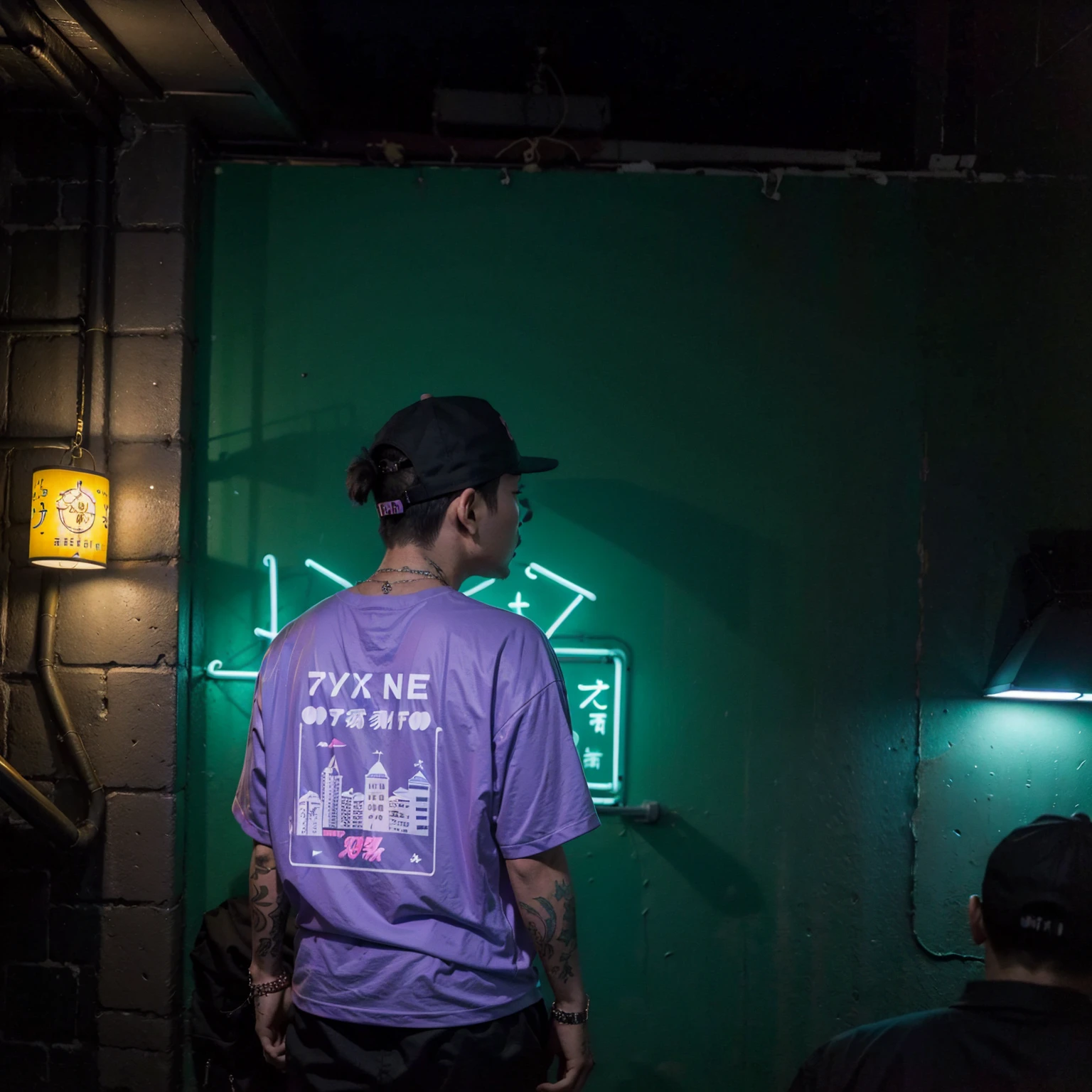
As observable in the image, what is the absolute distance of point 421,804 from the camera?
1.68 meters

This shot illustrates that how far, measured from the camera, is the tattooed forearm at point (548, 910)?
1704mm

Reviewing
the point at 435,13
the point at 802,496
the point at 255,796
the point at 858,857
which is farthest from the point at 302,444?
the point at 858,857

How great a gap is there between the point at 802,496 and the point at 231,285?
2249mm

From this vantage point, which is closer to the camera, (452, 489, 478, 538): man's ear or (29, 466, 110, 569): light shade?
(452, 489, 478, 538): man's ear

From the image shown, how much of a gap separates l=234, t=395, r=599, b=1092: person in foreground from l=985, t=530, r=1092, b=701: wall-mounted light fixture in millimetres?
1773

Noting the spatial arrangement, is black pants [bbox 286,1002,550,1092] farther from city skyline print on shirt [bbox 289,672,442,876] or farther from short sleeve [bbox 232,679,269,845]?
short sleeve [bbox 232,679,269,845]

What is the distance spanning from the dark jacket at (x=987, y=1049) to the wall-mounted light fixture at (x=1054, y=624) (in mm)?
1412

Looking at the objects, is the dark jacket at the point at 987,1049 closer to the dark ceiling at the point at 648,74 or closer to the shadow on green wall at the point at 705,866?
the shadow on green wall at the point at 705,866

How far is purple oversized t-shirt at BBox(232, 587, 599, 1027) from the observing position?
64.6 inches

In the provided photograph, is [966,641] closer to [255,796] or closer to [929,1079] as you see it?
[929,1079]

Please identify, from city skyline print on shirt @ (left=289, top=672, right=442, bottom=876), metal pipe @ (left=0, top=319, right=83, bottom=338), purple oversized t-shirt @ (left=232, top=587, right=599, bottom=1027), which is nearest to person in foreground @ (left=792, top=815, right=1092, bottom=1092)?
purple oversized t-shirt @ (left=232, top=587, right=599, bottom=1027)

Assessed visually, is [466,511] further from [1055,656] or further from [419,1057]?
[1055,656]

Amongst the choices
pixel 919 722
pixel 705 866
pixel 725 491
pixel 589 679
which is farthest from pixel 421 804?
pixel 919 722

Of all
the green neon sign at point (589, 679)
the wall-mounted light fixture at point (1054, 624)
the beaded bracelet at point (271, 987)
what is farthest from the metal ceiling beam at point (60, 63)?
the wall-mounted light fixture at point (1054, 624)
